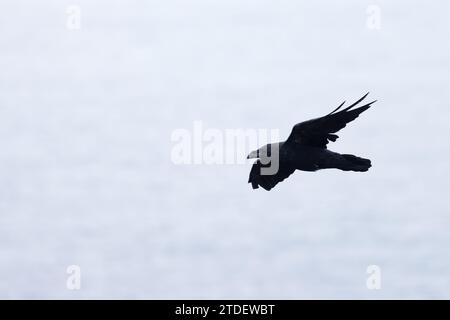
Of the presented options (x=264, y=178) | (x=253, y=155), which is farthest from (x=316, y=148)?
(x=264, y=178)

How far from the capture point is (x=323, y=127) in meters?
29.5

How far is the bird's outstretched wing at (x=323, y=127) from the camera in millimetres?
28969

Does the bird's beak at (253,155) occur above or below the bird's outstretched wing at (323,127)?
below

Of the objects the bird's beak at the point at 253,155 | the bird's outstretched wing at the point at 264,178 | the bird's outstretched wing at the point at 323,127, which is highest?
the bird's outstretched wing at the point at 323,127

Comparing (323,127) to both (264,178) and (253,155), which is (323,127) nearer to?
(253,155)

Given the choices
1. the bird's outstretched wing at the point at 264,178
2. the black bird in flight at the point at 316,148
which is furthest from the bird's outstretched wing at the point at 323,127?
the bird's outstretched wing at the point at 264,178

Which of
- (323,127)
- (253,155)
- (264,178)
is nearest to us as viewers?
(323,127)

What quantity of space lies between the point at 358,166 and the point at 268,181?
158 inches

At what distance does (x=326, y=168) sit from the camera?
30.0 meters

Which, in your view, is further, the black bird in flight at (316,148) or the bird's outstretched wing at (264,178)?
the bird's outstretched wing at (264,178)

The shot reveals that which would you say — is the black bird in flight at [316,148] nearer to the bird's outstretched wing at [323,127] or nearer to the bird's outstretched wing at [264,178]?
the bird's outstretched wing at [323,127]
